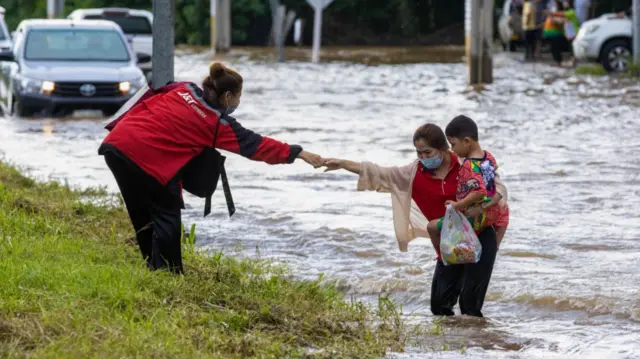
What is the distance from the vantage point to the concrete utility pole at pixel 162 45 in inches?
426

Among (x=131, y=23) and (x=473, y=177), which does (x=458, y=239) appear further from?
(x=131, y=23)

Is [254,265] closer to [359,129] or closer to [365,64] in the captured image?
[359,129]

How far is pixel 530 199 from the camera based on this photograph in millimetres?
13336

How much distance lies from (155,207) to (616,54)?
941 inches

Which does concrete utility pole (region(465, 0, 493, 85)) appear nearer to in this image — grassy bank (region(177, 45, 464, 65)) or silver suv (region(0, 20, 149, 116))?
silver suv (region(0, 20, 149, 116))

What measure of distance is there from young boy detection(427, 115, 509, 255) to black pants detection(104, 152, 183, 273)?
1581 mm

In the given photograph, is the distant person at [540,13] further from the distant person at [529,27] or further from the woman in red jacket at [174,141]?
the woman in red jacket at [174,141]

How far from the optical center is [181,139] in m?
8.01

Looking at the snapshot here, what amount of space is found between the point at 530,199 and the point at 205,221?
122 inches

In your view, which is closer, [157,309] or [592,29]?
[157,309]

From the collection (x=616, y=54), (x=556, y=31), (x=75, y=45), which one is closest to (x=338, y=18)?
(x=556, y=31)

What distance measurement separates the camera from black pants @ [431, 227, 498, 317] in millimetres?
7824

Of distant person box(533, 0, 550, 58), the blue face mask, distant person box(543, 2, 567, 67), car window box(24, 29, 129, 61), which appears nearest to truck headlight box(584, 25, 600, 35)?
distant person box(543, 2, 567, 67)

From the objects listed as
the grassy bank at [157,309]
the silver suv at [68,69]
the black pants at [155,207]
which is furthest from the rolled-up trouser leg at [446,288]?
the silver suv at [68,69]
